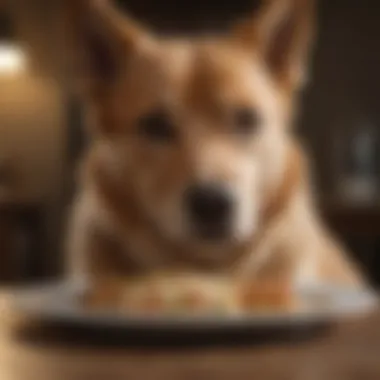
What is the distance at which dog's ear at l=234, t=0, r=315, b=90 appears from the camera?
3.74 ft

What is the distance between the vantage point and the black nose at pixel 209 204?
1169mm

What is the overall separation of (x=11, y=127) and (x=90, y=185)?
1105 millimetres

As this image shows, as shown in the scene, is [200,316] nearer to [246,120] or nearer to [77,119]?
[246,120]

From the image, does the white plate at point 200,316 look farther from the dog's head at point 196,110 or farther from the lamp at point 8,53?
the lamp at point 8,53

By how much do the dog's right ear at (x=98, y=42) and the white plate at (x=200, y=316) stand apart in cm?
49

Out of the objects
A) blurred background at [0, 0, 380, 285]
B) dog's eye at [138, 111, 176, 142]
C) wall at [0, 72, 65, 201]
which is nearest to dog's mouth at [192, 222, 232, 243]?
dog's eye at [138, 111, 176, 142]

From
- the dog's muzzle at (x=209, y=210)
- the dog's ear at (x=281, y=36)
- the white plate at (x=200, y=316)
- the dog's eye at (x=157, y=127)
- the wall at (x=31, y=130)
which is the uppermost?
the wall at (x=31, y=130)

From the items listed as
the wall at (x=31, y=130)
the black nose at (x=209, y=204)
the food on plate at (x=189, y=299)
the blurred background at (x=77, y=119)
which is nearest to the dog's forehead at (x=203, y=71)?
the black nose at (x=209, y=204)

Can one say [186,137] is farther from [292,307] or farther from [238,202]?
[292,307]

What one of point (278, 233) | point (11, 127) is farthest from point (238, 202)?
point (11, 127)

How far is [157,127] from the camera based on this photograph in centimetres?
122

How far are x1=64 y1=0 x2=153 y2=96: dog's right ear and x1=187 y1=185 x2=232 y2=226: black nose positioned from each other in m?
0.18

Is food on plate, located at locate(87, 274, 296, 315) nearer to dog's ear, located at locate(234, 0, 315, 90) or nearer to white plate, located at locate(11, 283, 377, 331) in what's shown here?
white plate, located at locate(11, 283, 377, 331)

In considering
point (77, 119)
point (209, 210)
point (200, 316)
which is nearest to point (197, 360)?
point (200, 316)
